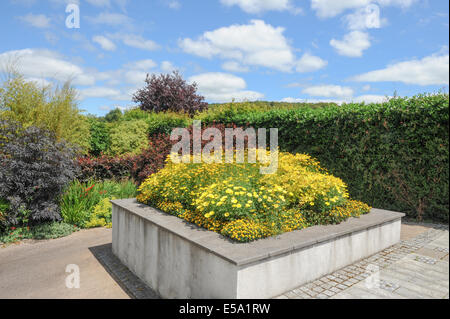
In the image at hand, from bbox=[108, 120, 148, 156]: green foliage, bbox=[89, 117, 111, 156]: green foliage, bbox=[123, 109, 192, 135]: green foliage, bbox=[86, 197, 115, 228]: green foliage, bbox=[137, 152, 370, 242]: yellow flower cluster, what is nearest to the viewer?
bbox=[137, 152, 370, 242]: yellow flower cluster

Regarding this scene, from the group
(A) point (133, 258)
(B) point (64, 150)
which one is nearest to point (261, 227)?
(A) point (133, 258)

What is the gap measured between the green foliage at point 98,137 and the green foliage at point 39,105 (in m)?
1.78

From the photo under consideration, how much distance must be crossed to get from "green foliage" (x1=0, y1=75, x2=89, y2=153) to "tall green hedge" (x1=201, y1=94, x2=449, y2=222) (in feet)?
25.9

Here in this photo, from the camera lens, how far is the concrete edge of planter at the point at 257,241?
9.92 ft

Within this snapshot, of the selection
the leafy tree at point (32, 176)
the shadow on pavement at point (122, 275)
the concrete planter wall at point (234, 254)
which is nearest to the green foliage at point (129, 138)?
the leafy tree at point (32, 176)

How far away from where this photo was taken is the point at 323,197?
4535 millimetres

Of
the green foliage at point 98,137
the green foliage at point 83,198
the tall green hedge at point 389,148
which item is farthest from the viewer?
the green foliage at point 98,137

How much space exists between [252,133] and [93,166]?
4924 millimetres

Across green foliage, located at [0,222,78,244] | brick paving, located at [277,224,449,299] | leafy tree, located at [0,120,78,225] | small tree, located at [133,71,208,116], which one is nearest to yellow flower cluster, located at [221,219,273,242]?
brick paving, located at [277,224,449,299]

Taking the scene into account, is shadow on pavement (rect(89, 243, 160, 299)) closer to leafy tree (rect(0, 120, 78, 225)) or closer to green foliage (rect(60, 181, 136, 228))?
green foliage (rect(60, 181, 136, 228))

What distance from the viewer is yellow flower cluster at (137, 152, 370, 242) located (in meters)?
3.78

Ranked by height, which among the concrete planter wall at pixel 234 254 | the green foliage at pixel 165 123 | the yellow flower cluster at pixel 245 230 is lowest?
the concrete planter wall at pixel 234 254

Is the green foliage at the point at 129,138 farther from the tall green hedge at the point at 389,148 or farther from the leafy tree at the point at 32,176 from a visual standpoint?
the tall green hedge at the point at 389,148

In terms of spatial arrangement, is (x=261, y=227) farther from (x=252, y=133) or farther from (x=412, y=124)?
(x=252, y=133)
